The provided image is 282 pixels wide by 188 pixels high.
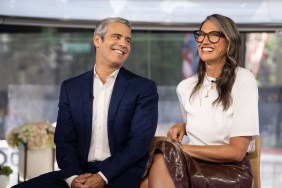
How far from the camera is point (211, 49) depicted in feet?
10.2

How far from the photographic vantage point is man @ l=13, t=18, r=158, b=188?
3.34m

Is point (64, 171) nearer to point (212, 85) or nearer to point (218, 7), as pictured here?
point (212, 85)

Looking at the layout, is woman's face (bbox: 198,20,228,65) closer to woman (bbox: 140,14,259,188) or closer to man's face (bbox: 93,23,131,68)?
woman (bbox: 140,14,259,188)

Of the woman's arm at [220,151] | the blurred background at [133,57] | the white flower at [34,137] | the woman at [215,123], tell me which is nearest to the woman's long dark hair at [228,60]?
the woman at [215,123]

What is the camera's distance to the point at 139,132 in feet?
11.1

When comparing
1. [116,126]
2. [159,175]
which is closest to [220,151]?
[159,175]

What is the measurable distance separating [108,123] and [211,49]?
2.31ft

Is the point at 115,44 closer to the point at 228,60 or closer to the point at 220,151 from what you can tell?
the point at 228,60

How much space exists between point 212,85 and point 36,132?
208 centimetres

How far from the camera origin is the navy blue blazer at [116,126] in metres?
3.35

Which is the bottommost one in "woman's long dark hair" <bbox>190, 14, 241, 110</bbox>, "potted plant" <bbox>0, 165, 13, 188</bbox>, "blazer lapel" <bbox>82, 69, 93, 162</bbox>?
"potted plant" <bbox>0, 165, 13, 188</bbox>

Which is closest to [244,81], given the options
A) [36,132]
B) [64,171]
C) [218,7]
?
[64,171]

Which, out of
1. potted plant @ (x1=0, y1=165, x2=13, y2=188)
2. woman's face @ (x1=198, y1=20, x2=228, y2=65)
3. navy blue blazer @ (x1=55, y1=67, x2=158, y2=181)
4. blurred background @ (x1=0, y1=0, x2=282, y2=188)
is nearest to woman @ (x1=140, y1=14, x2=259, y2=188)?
woman's face @ (x1=198, y1=20, x2=228, y2=65)

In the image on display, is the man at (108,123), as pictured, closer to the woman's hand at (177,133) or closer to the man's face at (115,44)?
the man's face at (115,44)
